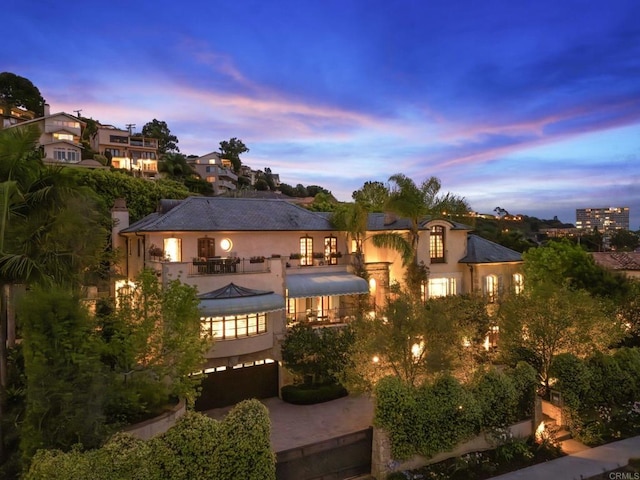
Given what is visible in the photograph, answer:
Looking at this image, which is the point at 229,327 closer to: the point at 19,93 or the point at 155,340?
the point at 155,340

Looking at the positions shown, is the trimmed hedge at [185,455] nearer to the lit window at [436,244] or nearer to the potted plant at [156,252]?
the potted plant at [156,252]

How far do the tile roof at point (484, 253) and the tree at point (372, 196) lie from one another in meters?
9.66

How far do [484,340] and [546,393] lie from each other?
24.8 ft

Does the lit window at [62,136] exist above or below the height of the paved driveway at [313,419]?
above

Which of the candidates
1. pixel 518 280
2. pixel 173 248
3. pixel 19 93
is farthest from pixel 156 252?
pixel 19 93

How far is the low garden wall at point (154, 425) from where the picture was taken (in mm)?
18734

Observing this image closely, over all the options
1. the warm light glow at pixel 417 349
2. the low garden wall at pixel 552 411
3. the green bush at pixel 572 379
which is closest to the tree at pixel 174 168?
the warm light glow at pixel 417 349

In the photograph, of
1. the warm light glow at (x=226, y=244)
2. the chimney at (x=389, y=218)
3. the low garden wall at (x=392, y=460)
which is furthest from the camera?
the chimney at (x=389, y=218)

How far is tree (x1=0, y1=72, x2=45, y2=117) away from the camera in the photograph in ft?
315

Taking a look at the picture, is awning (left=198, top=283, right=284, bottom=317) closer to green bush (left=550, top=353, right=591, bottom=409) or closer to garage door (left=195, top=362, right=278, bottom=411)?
garage door (left=195, top=362, right=278, bottom=411)

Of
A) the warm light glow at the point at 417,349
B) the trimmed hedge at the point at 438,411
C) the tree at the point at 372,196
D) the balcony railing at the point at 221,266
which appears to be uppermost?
the tree at the point at 372,196

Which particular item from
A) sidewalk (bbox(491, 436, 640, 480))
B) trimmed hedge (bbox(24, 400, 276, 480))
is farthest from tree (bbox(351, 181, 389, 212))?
trimmed hedge (bbox(24, 400, 276, 480))

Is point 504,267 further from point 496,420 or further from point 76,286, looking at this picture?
point 76,286

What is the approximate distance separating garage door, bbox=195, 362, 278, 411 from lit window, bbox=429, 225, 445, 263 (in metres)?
17.7
